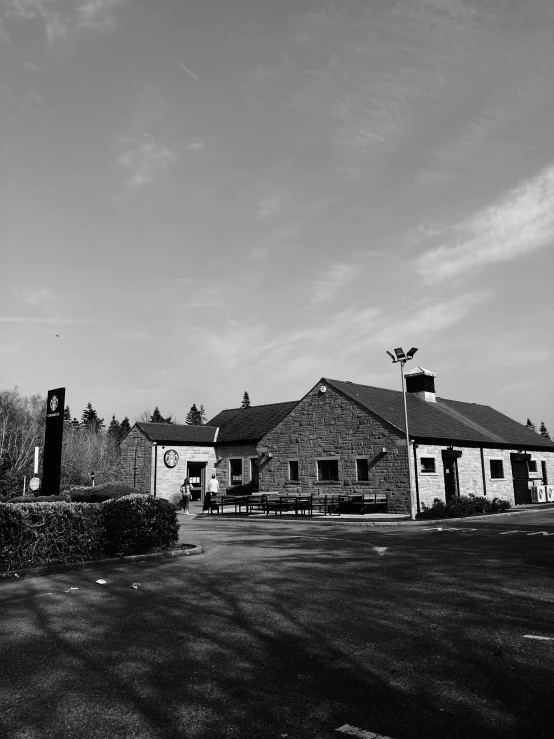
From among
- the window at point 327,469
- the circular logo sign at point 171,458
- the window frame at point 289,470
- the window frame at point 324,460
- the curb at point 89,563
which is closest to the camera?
the curb at point 89,563

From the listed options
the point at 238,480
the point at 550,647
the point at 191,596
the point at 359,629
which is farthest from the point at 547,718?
the point at 238,480

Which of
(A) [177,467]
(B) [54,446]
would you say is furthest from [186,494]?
(B) [54,446]

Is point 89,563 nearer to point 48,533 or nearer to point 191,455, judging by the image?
point 48,533

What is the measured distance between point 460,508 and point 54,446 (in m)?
16.8

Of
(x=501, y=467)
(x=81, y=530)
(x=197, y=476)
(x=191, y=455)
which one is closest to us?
(x=81, y=530)

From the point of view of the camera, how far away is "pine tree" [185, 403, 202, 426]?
116 meters

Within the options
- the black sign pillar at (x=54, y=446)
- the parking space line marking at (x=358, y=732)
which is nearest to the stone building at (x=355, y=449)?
the black sign pillar at (x=54, y=446)

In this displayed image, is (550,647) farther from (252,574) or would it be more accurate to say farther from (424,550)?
(424,550)

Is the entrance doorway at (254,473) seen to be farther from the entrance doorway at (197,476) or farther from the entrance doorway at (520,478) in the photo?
the entrance doorway at (520,478)

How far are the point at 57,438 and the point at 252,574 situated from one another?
1416 cm

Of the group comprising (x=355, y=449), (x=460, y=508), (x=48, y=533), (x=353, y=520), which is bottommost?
(x=353, y=520)

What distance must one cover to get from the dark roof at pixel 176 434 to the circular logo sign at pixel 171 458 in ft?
2.03

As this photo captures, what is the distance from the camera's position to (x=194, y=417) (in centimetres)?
11806

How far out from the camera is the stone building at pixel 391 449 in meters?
28.0
